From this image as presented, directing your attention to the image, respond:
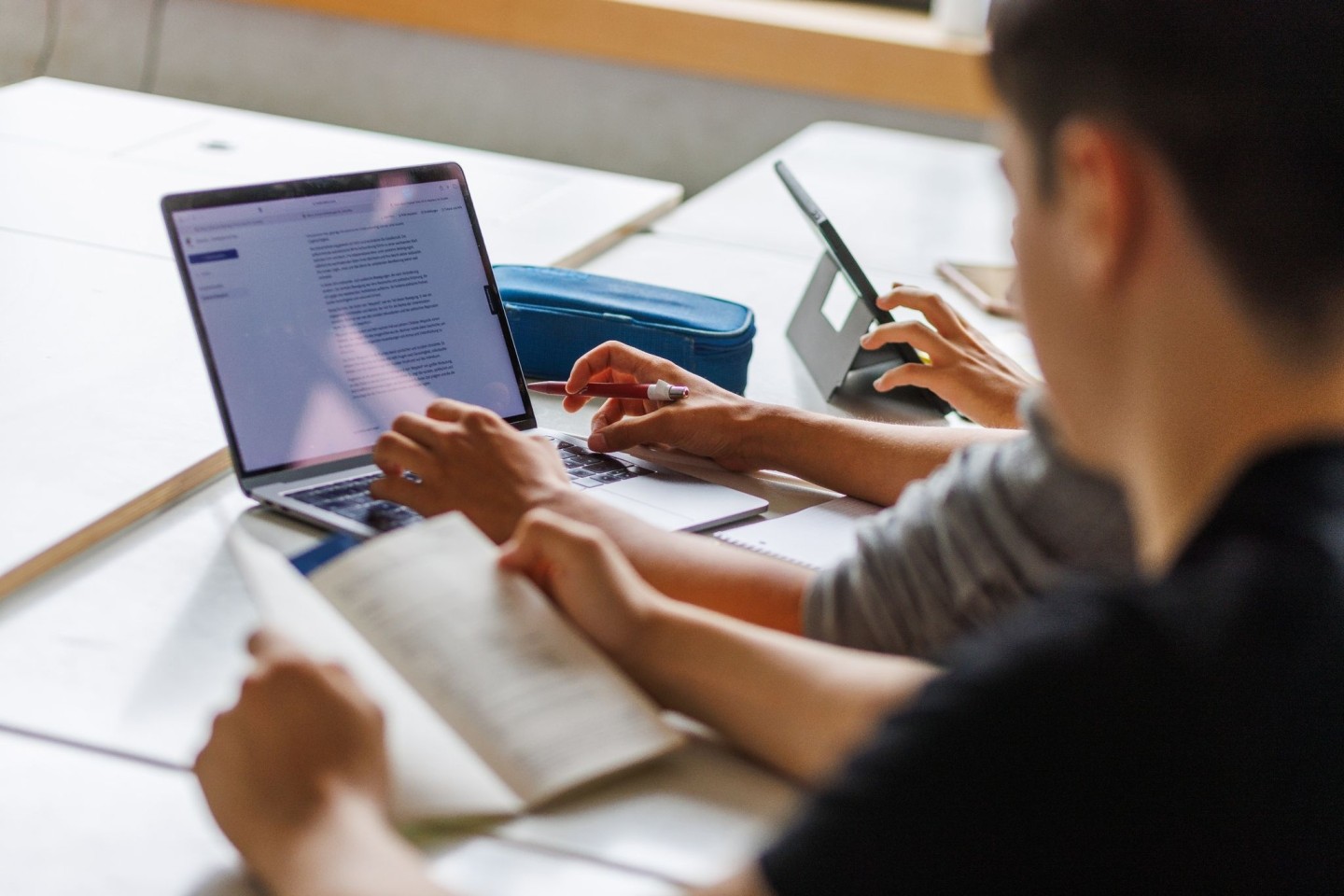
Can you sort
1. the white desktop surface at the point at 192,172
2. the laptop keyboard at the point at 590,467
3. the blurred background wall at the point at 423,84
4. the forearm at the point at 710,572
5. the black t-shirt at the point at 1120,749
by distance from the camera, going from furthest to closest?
1. the blurred background wall at the point at 423,84
2. the white desktop surface at the point at 192,172
3. the laptop keyboard at the point at 590,467
4. the forearm at the point at 710,572
5. the black t-shirt at the point at 1120,749

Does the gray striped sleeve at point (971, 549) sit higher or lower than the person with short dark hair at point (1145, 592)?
lower

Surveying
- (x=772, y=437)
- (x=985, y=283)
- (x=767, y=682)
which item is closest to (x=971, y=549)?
(x=767, y=682)

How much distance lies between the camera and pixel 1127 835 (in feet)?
1.70

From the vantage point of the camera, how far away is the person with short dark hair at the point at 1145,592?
505 millimetres

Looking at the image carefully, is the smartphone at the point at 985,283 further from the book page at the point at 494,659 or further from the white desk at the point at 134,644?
the book page at the point at 494,659

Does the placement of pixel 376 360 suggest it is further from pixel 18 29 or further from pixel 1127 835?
pixel 18 29

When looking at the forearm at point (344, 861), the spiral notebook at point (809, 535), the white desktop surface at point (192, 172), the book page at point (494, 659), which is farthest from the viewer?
the white desktop surface at point (192, 172)

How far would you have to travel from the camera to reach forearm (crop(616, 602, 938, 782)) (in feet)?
2.49

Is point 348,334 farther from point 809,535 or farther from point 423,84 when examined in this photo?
point 423,84

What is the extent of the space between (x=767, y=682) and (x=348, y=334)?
47 centimetres

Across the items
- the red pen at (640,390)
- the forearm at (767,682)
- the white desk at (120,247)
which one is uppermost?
the white desk at (120,247)

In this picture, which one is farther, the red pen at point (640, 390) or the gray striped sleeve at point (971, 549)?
the red pen at point (640, 390)

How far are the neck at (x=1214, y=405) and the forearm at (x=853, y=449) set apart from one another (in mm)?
538

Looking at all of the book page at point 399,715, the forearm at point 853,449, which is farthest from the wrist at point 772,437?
the book page at point 399,715
